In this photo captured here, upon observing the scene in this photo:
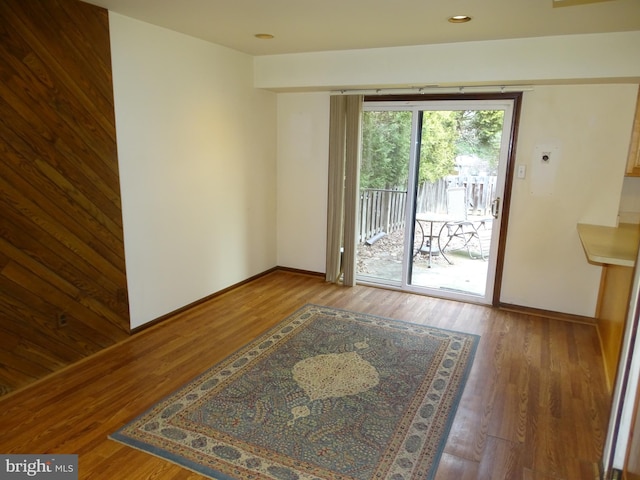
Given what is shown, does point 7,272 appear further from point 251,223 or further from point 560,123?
point 560,123

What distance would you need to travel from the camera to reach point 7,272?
8.49ft

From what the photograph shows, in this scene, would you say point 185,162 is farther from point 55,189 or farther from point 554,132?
point 554,132

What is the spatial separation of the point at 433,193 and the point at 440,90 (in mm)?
1101

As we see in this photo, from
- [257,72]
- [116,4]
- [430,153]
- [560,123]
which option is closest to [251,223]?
[257,72]

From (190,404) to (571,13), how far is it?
11.6ft

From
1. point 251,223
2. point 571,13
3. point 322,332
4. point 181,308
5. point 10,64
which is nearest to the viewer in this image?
point 10,64

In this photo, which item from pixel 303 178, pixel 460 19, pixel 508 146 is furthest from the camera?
pixel 303 178

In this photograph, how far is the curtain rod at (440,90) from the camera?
12.9 feet

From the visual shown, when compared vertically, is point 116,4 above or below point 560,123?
above

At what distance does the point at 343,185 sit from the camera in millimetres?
4836

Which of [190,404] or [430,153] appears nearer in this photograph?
[190,404]

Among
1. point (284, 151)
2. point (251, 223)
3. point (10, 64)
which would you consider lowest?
point (251, 223)

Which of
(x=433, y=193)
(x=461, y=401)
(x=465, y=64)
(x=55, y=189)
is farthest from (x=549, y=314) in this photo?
(x=55, y=189)

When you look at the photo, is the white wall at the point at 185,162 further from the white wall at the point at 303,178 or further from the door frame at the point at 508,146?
the door frame at the point at 508,146
